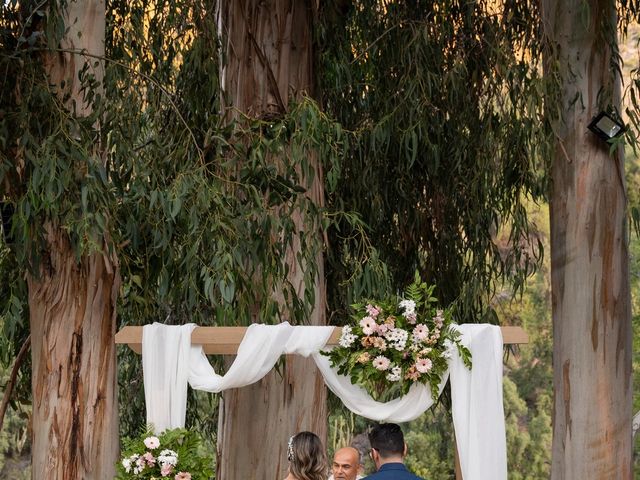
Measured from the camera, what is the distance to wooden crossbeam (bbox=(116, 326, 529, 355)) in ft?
19.9

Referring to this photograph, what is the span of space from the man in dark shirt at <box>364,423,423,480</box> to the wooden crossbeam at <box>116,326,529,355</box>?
1224 millimetres

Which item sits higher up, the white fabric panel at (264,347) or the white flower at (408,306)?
the white flower at (408,306)

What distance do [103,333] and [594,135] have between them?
3526 millimetres

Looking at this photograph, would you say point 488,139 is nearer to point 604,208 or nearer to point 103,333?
point 604,208

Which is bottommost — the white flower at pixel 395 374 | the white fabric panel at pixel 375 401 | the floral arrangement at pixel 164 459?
the floral arrangement at pixel 164 459

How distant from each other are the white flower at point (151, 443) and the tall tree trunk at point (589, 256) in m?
3.29

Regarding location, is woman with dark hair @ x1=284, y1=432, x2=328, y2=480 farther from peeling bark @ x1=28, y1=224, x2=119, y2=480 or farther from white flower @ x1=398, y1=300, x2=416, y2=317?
peeling bark @ x1=28, y1=224, x2=119, y2=480

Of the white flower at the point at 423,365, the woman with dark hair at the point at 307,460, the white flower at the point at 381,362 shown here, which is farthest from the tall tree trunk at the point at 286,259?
the woman with dark hair at the point at 307,460

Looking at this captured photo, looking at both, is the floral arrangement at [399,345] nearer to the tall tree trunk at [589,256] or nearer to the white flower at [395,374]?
the white flower at [395,374]

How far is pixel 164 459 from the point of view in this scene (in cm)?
586

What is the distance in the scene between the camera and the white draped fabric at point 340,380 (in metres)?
6.00

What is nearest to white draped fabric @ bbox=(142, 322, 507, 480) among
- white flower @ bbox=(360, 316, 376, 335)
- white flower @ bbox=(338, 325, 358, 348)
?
white flower @ bbox=(338, 325, 358, 348)

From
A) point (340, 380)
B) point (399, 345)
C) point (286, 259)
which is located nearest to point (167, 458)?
point (340, 380)

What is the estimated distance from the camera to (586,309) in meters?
8.10
